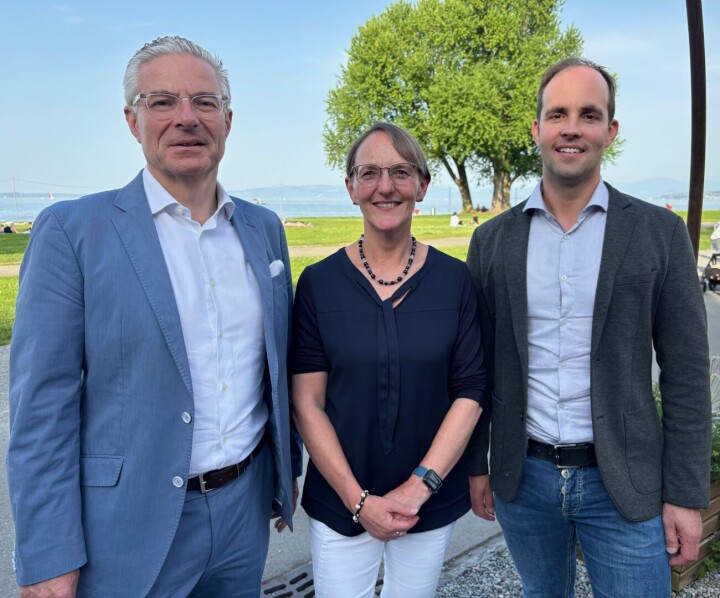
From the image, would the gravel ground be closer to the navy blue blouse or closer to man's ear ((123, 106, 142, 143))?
the navy blue blouse

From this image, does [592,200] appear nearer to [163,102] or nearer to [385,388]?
[385,388]

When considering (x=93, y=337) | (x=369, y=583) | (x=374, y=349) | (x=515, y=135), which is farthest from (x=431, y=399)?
(x=515, y=135)

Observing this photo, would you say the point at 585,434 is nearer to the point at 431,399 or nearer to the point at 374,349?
the point at 431,399

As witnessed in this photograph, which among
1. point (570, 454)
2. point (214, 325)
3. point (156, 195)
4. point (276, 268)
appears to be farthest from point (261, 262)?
point (570, 454)

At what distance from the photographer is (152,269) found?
195 cm

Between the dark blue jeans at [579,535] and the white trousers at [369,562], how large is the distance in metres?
0.34

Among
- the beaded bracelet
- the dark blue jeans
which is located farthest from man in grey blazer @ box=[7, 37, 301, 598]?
the dark blue jeans

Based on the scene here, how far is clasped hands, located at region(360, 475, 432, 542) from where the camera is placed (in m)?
2.19

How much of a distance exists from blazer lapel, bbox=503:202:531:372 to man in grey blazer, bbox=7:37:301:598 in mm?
914

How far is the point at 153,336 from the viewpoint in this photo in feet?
6.29

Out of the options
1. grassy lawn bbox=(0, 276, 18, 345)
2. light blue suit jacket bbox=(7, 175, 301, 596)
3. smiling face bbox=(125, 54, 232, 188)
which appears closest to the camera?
light blue suit jacket bbox=(7, 175, 301, 596)

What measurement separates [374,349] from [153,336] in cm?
79

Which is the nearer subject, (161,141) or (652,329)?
(161,141)

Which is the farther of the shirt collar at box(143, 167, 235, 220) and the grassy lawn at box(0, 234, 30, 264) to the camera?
the grassy lawn at box(0, 234, 30, 264)
